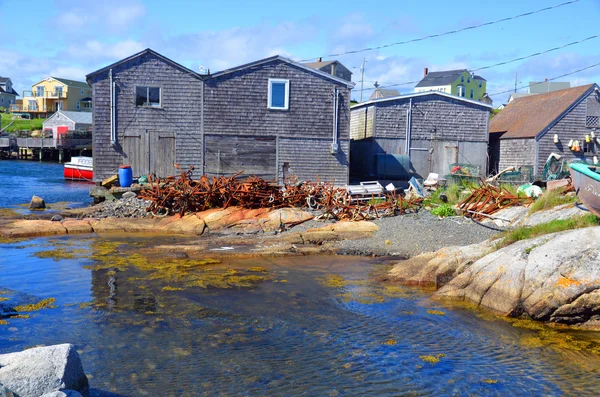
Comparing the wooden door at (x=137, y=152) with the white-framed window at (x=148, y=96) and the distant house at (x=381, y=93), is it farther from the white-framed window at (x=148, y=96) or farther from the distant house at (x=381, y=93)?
the distant house at (x=381, y=93)

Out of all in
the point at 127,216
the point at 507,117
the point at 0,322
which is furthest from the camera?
the point at 507,117

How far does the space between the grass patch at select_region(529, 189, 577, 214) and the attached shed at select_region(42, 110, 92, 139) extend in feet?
204

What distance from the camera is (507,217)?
1661 centimetres

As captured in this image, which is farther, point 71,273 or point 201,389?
point 71,273

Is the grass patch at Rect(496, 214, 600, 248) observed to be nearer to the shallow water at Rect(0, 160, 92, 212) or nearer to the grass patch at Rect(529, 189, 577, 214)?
the grass patch at Rect(529, 189, 577, 214)

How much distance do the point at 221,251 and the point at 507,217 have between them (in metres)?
8.15

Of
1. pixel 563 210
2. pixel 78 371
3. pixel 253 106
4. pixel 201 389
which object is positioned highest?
pixel 253 106

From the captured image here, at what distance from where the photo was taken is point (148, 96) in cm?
2520

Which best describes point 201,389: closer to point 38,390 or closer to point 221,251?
point 38,390

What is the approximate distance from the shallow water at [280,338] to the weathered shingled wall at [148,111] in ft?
42.6

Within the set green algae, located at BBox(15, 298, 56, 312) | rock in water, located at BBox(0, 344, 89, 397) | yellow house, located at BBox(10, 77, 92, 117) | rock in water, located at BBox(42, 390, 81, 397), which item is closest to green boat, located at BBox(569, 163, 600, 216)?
rock in water, located at BBox(0, 344, 89, 397)

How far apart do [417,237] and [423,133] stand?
14.0 m

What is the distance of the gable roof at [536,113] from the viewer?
28.9 m

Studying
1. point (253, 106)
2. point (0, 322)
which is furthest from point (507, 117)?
point (0, 322)
